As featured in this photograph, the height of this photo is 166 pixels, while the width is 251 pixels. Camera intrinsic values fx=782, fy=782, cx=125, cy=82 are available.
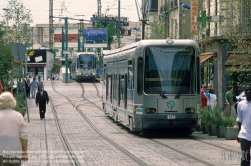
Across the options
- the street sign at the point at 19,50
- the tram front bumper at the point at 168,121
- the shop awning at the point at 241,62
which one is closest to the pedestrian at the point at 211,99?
the shop awning at the point at 241,62

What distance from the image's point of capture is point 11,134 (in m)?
10.3

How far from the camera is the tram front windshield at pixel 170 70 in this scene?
23922 mm

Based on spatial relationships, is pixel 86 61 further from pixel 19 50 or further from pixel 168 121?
pixel 168 121

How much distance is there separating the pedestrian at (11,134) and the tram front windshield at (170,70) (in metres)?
13.7

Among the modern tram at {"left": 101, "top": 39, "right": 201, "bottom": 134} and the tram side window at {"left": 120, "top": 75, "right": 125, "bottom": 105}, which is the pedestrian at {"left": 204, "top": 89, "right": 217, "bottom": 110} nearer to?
the tram side window at {"left": 120, "top": 75, "right": 125, "bottom": 105}

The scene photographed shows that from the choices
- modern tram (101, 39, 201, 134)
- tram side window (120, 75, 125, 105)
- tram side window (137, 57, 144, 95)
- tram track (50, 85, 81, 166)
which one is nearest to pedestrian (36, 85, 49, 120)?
tram track (50, 85, 81, 166)

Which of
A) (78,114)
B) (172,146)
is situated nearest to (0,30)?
(78,114)

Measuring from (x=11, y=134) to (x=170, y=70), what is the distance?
1396 centimetres

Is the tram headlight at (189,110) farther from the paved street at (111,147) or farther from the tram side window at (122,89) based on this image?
the tram side window at (122,89)

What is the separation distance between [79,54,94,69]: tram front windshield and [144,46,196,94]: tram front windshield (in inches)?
2017

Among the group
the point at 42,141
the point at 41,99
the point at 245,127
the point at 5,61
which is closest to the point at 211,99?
the point at 41,99

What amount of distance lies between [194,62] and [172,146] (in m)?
3.88

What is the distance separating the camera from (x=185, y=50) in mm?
24141

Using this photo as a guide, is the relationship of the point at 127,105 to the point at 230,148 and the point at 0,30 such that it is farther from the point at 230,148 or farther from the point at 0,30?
the point at 0,30
